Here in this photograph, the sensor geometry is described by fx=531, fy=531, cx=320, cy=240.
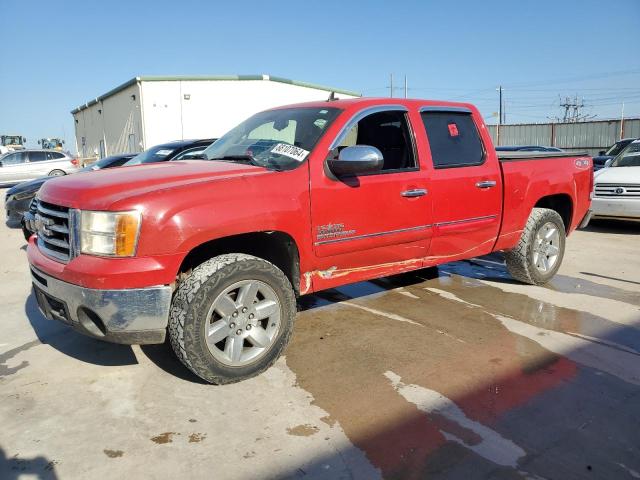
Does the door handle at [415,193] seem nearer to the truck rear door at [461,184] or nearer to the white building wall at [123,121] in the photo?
the truck rear door at [461,184]

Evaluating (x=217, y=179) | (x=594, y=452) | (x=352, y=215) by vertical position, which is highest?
(x=217, y=179)

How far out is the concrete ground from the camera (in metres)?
2.63

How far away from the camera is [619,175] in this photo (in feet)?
30.9

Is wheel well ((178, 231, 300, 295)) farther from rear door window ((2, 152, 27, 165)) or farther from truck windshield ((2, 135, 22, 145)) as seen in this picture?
truck windshield ((2, 135, 22, 145))

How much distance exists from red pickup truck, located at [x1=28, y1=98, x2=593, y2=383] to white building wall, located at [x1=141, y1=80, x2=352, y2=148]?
2462 centimetres

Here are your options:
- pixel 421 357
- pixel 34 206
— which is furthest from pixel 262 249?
pixel 34 206

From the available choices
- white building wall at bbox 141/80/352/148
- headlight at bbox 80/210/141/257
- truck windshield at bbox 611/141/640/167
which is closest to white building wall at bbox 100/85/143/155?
white building wall at bbox 141/80/352/148

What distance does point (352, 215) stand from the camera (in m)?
3.90

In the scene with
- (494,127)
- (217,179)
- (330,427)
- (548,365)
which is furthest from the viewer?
(494,127)

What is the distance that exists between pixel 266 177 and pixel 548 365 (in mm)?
2354

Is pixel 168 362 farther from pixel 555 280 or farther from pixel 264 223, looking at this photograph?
pixel 555 280

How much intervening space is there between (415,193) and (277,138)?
1.19 metres

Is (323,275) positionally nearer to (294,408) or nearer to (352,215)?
(352,215)

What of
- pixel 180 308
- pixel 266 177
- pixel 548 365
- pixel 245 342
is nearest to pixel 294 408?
pixel 245 342
